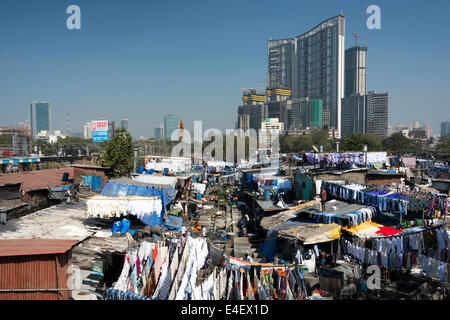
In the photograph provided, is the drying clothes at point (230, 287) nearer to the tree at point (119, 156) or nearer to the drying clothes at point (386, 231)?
the drying clothes at point (386, 231)

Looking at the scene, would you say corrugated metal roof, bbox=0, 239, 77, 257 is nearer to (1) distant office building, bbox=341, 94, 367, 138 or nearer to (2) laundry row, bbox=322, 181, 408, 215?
(2) laundry row, bbox=322, 181, 408, 215

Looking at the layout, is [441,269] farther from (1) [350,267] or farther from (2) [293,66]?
(2) [293,66]

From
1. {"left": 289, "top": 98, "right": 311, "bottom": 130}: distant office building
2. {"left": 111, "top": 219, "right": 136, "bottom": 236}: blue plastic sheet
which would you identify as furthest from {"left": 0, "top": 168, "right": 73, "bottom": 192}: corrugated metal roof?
{"left": 289, "top": 98, "right": 311, "bottom": 130}: distant office building

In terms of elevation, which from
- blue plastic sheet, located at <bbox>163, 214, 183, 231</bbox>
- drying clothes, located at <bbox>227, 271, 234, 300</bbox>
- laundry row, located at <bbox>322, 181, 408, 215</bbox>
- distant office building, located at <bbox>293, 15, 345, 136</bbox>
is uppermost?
distant office building, located at <bbox>293, 15, 345, 136</bbox>

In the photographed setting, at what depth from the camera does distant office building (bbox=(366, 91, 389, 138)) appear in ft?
458

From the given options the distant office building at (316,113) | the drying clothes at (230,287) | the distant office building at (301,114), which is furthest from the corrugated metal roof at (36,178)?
the distant office building at (316,113)

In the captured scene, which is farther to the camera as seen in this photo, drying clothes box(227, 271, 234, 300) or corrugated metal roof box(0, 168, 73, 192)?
corrugated metal roof box(0, 168, 73, 192)

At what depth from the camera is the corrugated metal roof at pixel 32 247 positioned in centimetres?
595

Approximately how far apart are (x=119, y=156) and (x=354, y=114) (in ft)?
473

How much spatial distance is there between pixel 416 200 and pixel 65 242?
10.8m

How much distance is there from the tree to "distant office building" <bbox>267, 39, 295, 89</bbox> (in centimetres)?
15895

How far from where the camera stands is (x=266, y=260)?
36.5 feet

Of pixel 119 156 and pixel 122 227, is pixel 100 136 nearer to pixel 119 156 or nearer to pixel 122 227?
pixel 119 156

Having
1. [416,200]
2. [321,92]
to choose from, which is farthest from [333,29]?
[416,200]
